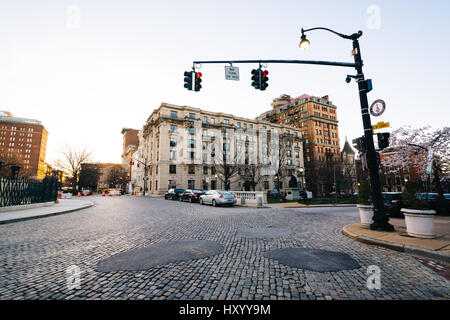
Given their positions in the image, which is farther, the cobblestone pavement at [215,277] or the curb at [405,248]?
the curb at [405,248]

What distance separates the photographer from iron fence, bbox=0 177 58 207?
41.5 feet

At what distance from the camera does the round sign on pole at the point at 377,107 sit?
7030 millimetres

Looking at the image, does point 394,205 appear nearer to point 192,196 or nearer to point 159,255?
point 159,255

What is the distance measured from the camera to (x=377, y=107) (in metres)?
7.23

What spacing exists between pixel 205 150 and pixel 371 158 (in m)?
44.5

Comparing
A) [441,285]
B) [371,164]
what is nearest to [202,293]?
[441,285]

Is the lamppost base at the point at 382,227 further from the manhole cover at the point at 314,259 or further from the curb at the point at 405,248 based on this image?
the manhole cover at the point at 314,259

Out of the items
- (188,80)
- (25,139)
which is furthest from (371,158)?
(25,139)

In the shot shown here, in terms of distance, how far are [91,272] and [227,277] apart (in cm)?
249

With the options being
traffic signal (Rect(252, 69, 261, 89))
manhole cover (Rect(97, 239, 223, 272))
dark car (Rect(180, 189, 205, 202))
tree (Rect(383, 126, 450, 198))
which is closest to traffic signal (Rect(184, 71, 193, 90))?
traffic signal (Rect(252, 69, 261, 89))

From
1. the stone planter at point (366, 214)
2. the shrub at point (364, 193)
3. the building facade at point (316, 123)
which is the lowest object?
the stone planter at point (366, 214)

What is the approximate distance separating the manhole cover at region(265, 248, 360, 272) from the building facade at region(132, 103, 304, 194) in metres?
33.7

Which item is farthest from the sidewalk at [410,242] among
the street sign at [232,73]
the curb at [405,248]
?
the street sign at [232,73]

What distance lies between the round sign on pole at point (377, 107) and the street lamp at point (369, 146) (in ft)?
0.66
